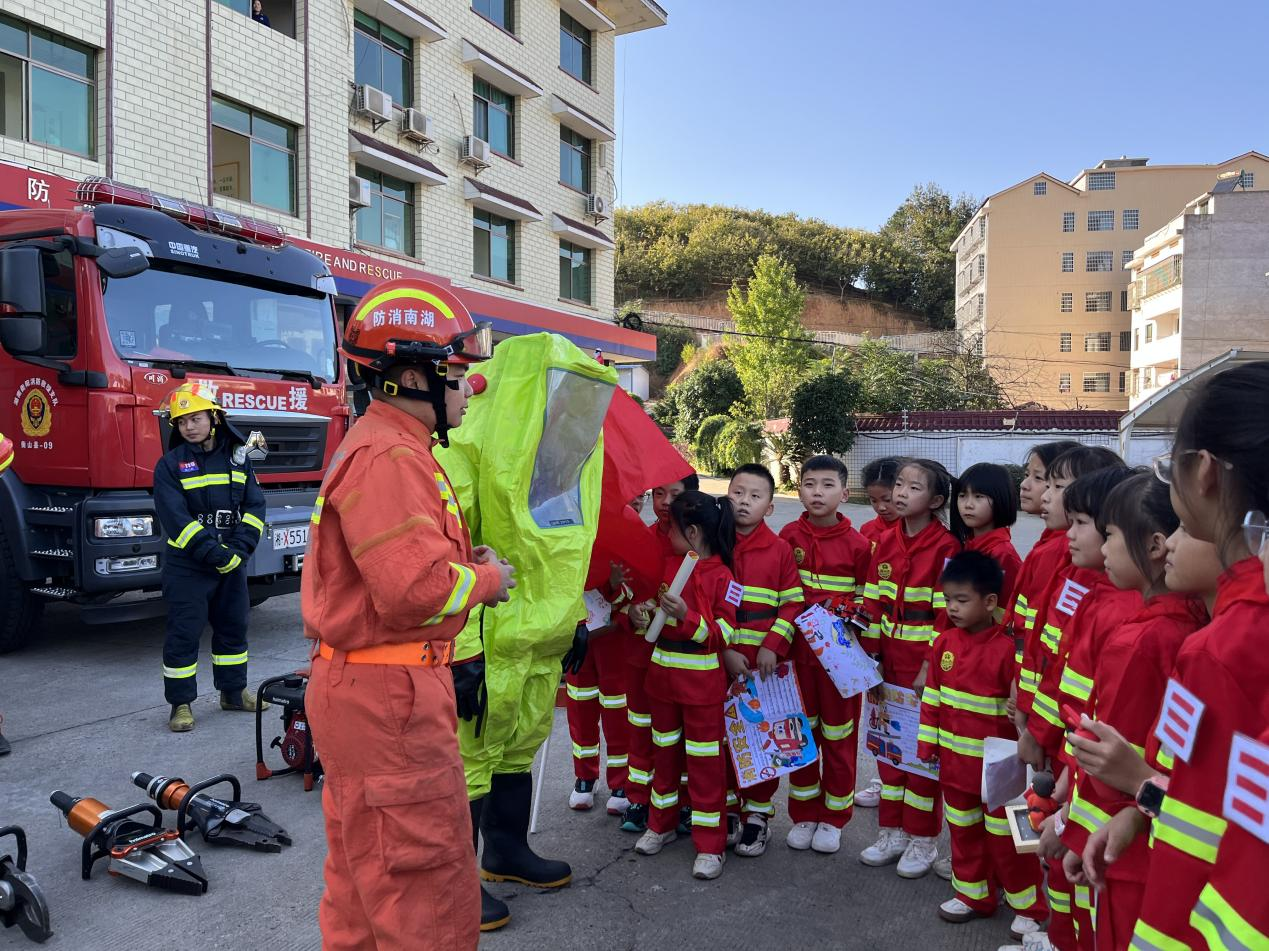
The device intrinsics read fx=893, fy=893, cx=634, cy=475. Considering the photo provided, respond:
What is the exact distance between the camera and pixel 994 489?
12.6 feet

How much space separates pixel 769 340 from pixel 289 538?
30.8 meters

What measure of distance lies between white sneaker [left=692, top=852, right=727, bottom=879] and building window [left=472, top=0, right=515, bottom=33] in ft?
63.6

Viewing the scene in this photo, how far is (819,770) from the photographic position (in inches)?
157

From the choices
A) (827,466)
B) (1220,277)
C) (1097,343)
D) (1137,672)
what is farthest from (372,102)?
(1097,343)

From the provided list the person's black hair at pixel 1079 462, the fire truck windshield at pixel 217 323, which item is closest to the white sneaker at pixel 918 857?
the person's black hair at pixel 1079 462

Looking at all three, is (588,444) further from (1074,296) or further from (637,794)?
(1074,296)

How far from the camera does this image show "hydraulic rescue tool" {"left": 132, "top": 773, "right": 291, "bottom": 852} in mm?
3729

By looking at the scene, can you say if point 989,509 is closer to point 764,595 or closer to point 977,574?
point 977,574

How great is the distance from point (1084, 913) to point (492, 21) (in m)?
20.6

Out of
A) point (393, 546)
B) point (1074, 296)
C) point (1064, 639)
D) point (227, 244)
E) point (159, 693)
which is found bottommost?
point (159, 693)

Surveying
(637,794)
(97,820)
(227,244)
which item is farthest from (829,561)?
(227,244)

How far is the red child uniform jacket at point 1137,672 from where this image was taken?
1878mm

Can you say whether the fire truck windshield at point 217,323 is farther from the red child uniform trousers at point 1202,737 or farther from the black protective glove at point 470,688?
the red child uniform trousers at point 1202,737

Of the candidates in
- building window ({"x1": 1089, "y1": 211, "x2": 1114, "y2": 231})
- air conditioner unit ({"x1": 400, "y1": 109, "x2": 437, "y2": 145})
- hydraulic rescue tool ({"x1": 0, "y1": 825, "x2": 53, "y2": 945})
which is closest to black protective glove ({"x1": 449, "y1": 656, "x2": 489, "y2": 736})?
hydraulic rescue tool ({"x1": 0, "y1": 825, "x2": 53, "y2": 945})
